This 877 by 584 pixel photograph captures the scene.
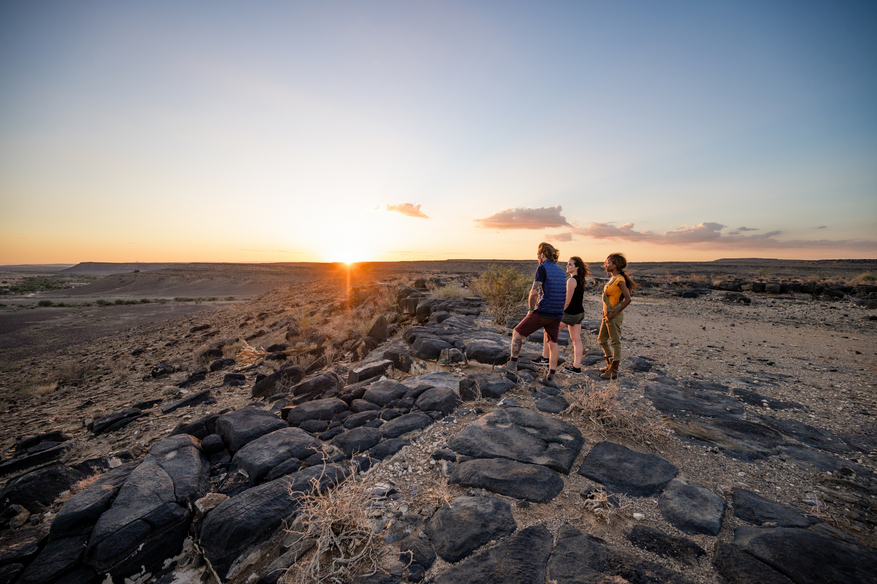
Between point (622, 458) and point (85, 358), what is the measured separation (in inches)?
674

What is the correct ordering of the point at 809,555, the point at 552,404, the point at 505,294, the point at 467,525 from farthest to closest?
the point at 505,294 → the point at 552,404 → the point at 467,525 → the point at 809,555

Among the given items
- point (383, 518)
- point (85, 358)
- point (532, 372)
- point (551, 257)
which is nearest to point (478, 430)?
point (383, 518)

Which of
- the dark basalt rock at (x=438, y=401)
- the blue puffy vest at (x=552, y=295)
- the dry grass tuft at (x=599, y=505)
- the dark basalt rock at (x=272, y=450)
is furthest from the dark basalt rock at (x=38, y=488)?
the blue puffy vest at (x=552, y=295)

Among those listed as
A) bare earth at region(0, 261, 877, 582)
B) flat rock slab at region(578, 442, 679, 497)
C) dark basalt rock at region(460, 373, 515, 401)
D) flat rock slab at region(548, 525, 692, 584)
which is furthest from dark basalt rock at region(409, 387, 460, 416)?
flat rock slab at region(548, 525, 692, 584)

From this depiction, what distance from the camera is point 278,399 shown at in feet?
20.5

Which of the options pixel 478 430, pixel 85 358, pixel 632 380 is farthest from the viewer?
pixel 85 358

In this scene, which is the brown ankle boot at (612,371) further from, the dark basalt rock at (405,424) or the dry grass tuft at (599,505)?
the dark basalt rock at (405,424)

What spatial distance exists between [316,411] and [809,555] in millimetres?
4873

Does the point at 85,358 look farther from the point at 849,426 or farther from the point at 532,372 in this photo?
the point at 849,426

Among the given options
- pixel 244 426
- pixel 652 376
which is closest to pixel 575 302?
pixel 652 376

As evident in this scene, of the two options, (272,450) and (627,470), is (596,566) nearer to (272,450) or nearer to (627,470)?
(627,470)

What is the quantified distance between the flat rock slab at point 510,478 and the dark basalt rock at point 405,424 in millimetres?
992

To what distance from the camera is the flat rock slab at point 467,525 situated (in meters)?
2.38

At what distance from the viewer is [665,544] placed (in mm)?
2328
